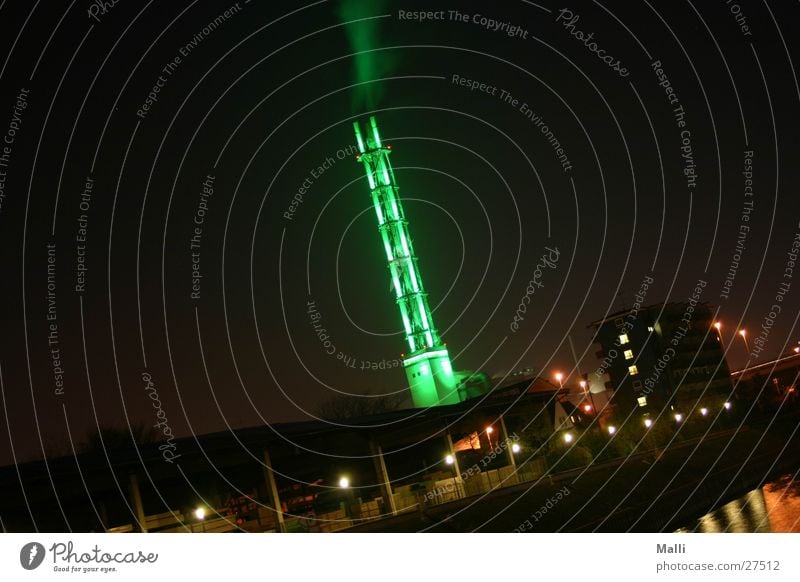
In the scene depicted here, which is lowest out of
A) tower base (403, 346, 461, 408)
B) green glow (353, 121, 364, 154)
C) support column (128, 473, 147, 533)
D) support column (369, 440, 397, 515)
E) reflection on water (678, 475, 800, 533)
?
reflection on water (678, 475, 800, 533)

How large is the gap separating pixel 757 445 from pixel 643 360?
40393 mm

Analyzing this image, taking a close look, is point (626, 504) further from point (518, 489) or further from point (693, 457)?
point (693, 457)

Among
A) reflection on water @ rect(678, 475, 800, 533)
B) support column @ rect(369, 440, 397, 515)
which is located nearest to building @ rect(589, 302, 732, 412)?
reflection on water @ rect(678, 475, 800, 533)

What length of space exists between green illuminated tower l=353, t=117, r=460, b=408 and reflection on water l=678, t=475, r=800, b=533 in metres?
25.8

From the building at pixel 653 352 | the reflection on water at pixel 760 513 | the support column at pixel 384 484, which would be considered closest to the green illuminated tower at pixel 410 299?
the support column at pixel 384 484

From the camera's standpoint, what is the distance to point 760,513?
25016 mm

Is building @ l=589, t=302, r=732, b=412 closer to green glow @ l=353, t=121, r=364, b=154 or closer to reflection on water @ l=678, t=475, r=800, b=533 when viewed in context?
green glow @ l=353, t=121, r=364, b=154

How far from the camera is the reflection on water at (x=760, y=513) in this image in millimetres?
22031

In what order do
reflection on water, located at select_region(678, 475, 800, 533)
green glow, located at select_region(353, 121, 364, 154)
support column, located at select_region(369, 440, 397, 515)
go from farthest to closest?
green glow, located at select_region(353, 121, 364, 154)
support column, located at select_region(369, 440, 397, 515)
reflection on water, located at select_region(678, 475, 800, 533)

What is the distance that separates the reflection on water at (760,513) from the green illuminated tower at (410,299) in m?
25.8

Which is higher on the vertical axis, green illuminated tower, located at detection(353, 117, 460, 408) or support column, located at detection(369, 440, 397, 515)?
green illuminated tower, located at detection(353, 117, 460, 408)

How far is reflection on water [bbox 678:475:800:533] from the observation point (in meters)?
22.0

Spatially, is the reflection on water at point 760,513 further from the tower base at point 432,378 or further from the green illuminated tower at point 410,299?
the green illuminated tower at point 410,299
